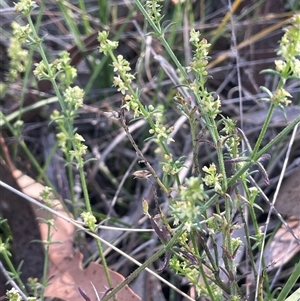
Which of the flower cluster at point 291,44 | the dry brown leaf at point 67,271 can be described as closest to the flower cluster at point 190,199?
the flower cluster at point 291,44

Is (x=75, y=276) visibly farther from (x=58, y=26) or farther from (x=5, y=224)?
(x=58, y=26)

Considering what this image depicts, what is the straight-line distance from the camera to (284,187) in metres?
1.31

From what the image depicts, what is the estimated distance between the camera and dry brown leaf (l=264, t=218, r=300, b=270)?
45.8 inches

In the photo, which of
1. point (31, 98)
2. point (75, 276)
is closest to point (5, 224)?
point (75, 276)

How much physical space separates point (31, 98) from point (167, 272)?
0.75 metres

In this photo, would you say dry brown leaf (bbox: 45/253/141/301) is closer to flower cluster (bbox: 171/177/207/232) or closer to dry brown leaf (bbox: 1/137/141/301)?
dry brown leaf (bbox: 1/137/141/301)

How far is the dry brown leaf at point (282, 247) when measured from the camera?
116cm

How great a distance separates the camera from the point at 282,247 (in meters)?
1.19

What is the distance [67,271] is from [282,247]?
0.50 meters

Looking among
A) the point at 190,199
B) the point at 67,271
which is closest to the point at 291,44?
the point at 190,199

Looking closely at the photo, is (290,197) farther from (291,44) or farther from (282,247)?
(291,44)

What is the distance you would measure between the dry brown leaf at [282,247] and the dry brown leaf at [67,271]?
35 centimetres

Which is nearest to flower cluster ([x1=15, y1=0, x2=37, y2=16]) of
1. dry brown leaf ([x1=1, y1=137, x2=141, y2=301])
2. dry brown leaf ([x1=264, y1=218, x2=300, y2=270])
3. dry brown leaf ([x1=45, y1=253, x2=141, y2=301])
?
dry brown leaf ([x1=1, y1=137, x2=141, y2=301])

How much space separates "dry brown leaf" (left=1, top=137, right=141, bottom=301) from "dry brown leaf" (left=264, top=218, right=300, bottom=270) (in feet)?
1.15
